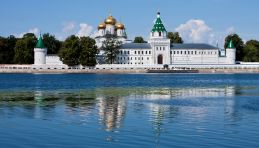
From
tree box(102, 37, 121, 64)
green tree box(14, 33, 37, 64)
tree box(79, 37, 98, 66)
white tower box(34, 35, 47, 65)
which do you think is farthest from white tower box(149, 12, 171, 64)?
green tree box(14, 33, 37, 64)

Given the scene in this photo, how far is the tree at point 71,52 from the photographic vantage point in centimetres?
9188

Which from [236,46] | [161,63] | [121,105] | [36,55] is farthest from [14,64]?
[121,105]

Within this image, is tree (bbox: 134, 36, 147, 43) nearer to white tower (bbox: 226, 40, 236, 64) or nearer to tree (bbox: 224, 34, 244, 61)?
tree (bbox: 224, 34, 244, 61)

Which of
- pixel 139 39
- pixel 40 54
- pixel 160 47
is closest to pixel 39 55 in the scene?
pixel 40 54

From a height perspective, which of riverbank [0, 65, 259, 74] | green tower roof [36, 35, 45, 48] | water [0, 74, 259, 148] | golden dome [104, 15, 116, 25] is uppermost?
golden dome [104, 15, 116, 25]

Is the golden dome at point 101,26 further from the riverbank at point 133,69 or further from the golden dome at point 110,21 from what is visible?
the riverbank at point 133,69

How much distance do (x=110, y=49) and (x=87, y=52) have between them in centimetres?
799

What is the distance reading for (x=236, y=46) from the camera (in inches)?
4385

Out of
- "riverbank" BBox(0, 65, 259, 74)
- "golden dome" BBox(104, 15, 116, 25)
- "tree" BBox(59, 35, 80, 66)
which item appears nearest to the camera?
"tree" BBox(59, 35, 80, 66)

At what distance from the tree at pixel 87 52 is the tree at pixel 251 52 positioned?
108 ft

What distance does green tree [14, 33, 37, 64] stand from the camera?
99.6m

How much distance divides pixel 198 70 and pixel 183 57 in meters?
6.42

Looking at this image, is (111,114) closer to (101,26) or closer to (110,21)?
(110,21)

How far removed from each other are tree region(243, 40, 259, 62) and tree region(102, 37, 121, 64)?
2666 cm
